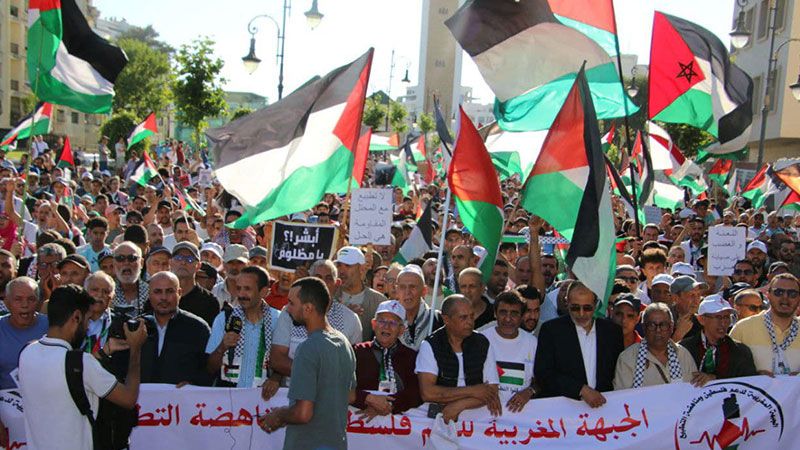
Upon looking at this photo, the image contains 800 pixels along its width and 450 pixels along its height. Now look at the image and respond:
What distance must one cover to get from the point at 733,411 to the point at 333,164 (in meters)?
3.77

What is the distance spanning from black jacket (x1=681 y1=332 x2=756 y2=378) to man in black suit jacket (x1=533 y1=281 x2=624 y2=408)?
71cm

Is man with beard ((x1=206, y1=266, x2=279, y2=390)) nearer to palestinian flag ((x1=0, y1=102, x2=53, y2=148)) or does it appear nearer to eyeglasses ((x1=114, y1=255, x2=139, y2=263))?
eyeglasses ((x1=114, y1=255, x2=139, y2=263))

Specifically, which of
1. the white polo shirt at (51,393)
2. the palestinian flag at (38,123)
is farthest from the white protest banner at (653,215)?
the white polo shirt at (51,393)

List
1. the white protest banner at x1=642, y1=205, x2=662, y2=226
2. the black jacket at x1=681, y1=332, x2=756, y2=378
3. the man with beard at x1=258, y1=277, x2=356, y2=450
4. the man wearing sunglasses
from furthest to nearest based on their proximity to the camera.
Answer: the white protest banner at x1=642, y1=205, x2=662, y2=226
the man wearing sunglasses
the black jacket at x1=681, y1=332, x2=756, y2=378
the man with beard at x1=258, y1=277, x2=356, y2=450

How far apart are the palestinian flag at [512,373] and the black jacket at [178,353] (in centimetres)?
189

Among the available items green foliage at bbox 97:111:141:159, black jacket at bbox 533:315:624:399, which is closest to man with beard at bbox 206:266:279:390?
black jacket at bbox 533:315:624:399

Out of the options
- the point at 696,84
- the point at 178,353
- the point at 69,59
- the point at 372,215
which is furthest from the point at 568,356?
the point at 69,59

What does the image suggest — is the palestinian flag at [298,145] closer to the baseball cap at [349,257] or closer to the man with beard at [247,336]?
the baseball cap at [349,257]

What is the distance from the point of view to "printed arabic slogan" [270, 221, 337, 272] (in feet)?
24.2

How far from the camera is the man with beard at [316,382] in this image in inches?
171

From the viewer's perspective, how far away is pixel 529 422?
591 cm

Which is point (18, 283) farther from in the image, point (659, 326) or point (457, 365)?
point (659, 326)

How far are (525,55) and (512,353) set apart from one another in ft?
10.2

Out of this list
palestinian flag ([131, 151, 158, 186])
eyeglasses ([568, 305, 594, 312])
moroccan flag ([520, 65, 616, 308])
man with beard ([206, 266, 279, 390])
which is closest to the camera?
man with beard ([206, 266, 279, 390])
